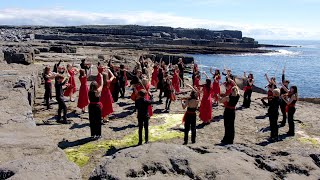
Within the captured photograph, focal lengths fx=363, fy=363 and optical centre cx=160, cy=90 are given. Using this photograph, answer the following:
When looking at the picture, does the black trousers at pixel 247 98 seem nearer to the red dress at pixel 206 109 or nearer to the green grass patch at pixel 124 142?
the red dress at pixel 206 109

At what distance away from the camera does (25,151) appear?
6.22 metres

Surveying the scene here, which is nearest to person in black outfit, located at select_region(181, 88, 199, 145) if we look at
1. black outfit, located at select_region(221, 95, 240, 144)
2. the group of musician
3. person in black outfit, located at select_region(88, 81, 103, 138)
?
the group of musician

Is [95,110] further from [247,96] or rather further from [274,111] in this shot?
[247,96]

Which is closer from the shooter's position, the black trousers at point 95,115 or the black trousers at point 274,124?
the black trousers at point 95,115

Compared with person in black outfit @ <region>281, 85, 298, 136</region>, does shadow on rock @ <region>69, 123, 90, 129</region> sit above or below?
below

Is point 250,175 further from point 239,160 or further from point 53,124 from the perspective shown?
point 53,124

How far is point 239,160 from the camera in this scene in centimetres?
571

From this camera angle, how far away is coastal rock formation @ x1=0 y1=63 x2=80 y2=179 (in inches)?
198

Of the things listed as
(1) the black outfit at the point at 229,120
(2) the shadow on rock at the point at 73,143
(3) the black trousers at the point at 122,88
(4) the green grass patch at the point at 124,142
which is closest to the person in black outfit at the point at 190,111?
(1) the black outfit at the point at 229,120

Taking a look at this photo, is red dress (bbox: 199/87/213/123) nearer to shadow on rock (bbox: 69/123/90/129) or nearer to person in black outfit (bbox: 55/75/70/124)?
shadow on rock (bbox: 69/123/90/129)

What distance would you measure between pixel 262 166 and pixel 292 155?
0.73m

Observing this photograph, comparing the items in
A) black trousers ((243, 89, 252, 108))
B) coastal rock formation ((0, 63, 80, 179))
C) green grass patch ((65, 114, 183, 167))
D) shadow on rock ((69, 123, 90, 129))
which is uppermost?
coastal rock formation ((0, 63, 80, 179))

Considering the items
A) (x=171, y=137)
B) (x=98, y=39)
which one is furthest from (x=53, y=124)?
(x=98, y=39)

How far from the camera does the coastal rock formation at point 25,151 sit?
5020 millimetres
